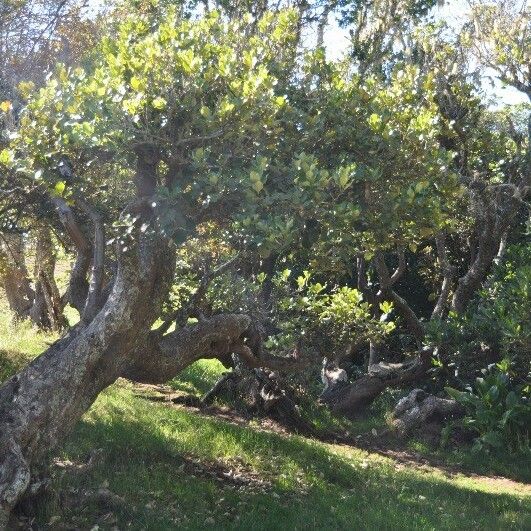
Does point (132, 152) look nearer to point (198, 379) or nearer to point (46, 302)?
point (198, 379)

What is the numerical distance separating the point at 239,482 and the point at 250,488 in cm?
22

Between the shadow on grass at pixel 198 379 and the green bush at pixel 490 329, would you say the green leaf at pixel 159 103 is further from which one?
the shadow on grass at pixel 198 379

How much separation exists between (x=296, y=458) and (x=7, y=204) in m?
4.16

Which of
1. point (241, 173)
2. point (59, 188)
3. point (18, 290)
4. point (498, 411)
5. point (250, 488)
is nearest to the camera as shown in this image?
point (241, 173)

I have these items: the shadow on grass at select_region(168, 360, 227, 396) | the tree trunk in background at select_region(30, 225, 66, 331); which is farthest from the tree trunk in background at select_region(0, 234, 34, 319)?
the shadow on grass at select_region(168, 360, 227, 396)

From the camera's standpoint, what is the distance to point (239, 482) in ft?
26.4

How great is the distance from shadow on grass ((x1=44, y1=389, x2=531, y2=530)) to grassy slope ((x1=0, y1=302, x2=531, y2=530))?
0.01 metres

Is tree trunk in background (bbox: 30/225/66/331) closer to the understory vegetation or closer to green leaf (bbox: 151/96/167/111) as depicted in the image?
the understory vegetation

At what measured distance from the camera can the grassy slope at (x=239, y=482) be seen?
688cm

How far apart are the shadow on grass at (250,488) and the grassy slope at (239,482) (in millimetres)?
13

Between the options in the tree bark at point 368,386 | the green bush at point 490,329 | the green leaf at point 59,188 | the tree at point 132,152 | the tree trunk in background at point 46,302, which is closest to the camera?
the tree at point 132,152

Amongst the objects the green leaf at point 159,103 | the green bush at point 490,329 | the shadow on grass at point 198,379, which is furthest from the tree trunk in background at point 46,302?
the green leaf at point 159,103

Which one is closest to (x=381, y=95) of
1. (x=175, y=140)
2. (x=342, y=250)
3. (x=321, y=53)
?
(x=321, y=53)

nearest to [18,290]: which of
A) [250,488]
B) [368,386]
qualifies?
[368,386]
